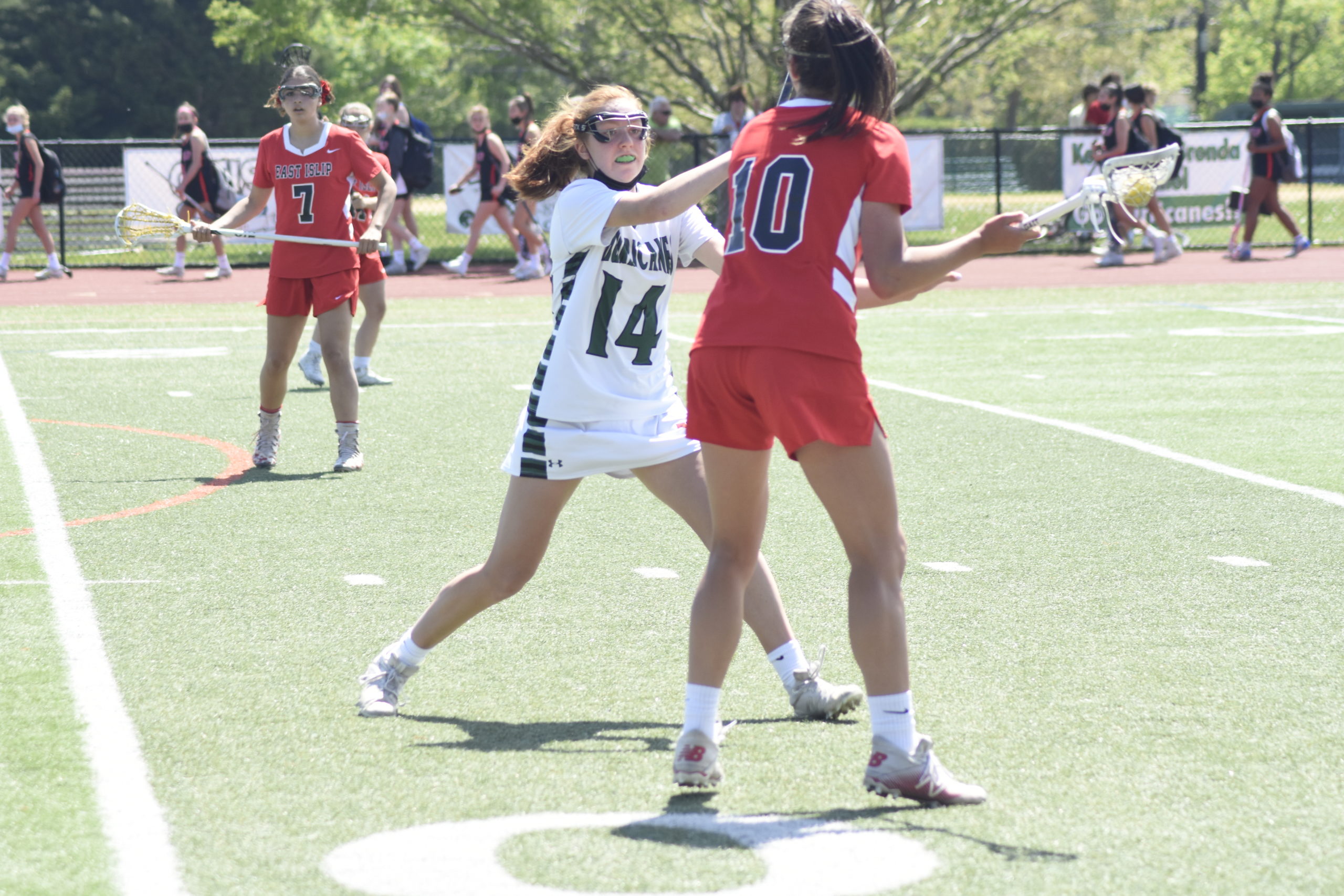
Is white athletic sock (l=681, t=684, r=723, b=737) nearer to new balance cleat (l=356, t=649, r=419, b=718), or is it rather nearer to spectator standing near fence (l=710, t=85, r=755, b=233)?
new balance cleat (l=356, t=649, r=419, b=718)

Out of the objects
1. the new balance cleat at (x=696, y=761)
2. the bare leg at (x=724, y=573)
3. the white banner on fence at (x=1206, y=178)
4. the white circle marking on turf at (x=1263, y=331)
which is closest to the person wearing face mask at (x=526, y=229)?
the white circle marking on turf at (x=1263, y=331)

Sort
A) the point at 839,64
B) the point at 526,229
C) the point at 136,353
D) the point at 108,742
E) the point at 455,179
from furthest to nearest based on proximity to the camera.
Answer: the point at 455,179, the point at 526,229, the point at 136,353, the point at 108,742, the point at 839,64

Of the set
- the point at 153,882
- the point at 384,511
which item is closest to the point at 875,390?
the point at 384,511

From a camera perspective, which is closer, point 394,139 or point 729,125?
point 394,139

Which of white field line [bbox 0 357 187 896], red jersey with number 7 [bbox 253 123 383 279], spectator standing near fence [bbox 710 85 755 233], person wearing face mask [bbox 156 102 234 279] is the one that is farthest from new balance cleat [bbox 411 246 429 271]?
white field line [bbox 0 357 187 896]

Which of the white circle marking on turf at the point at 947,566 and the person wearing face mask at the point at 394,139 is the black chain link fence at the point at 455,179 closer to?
the person wearing face mask at the point at 394,139

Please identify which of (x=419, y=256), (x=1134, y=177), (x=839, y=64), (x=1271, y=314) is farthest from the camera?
(x=419, y=256)

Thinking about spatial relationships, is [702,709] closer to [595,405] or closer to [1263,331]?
[595,405]

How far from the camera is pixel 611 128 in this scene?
14.9ft

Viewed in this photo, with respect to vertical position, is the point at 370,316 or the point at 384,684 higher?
the point at 370,316

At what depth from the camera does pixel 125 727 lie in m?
4.58

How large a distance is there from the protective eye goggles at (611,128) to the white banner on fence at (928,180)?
21.6 metres

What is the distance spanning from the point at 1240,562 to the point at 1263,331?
938 centimetres

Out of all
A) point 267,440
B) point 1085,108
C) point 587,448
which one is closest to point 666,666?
point 587,448
